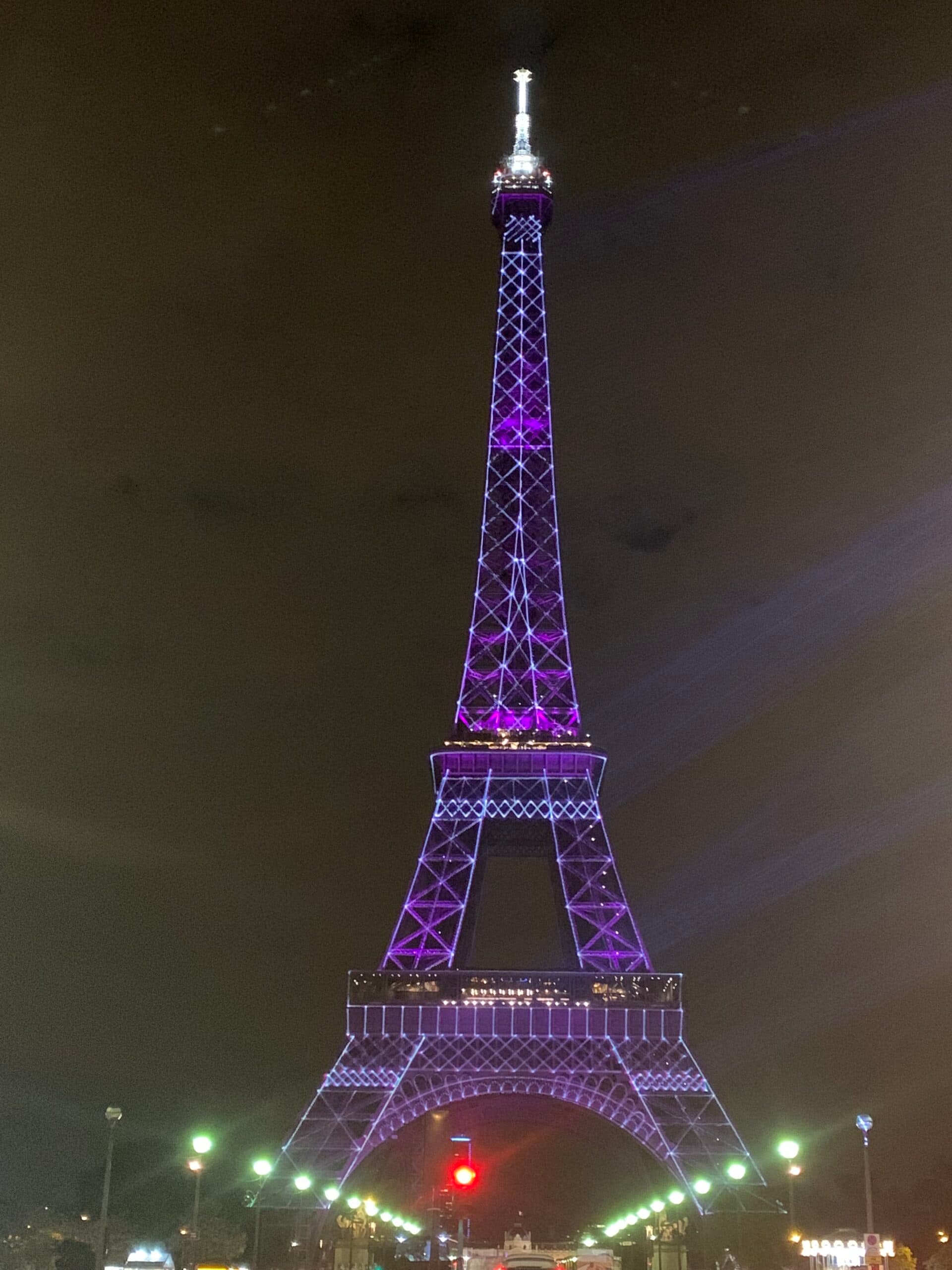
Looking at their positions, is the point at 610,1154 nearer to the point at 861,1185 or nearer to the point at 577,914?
the point at 861,1185

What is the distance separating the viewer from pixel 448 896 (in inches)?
3792

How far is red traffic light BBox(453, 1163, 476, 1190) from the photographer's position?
2433cm

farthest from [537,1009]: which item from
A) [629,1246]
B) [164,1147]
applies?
[629,1246]

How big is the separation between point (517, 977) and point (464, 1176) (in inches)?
2824

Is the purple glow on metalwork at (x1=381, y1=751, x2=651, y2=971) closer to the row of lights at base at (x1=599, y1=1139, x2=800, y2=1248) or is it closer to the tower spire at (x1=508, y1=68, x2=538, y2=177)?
the row of lights at base at (x1=599, y1=1139, x2=800, y2=1248)

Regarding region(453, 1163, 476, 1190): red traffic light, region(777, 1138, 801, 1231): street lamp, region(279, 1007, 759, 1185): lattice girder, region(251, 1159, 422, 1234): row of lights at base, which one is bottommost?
region(453, 1163, 476, 1190): red traffic light

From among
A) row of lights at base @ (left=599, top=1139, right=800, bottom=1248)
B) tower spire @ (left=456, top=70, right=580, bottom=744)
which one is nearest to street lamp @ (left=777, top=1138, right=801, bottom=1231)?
row of lights at base @ (left=599, top=1139, right=800, bottom=1248)

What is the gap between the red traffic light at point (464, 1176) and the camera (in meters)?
24.3

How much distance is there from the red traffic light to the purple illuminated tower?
6177cm

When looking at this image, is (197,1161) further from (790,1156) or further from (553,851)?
(553,851)

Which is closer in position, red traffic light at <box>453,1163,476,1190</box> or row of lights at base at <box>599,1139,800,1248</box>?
red traffic light at <box>453,1163,476,1190</box>

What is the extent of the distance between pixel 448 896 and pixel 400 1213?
155ft

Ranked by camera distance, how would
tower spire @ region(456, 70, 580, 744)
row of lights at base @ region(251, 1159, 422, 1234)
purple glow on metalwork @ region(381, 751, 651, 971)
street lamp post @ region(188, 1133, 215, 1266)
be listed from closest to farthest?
street lamp post @ region(188, 1133, 215, 1266)
row of lights at base @ region(251, 1159, 422, 1234)
purple glow on metalwork @ region(381, 751, 651, 971)
tower spire @ region(456, 70, 580, 744)

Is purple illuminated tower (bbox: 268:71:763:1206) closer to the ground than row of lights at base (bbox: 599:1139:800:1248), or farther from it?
farther from it
